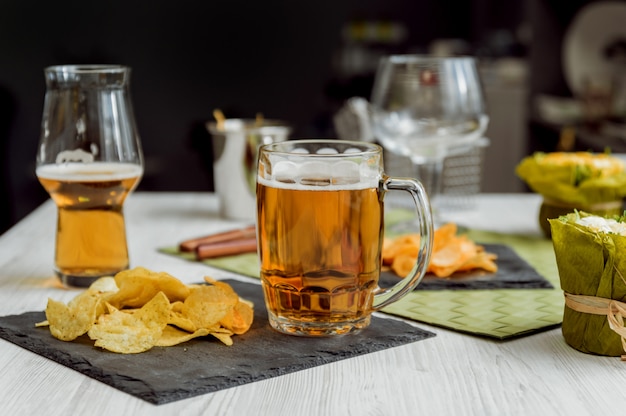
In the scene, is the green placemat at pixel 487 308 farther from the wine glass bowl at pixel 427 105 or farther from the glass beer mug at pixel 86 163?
the wine glass bowl at pixel 427 105

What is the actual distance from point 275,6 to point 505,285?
4284mm

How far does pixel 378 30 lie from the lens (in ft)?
17.3

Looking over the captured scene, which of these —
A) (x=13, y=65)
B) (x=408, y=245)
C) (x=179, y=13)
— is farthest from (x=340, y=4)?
(x=408, y=245)

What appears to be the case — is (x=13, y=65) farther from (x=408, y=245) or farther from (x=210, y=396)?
(x=210, y=396)

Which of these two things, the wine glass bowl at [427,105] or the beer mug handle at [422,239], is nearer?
the beer mug handle at [422,239]

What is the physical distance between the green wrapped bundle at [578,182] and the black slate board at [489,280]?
185mm

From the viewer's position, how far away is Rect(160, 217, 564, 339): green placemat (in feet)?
3.23

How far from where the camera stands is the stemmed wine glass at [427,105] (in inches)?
62.7

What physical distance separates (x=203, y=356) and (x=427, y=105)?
2.78 feet

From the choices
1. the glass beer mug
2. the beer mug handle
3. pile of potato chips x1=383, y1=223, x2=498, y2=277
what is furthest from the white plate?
the beer mug handle

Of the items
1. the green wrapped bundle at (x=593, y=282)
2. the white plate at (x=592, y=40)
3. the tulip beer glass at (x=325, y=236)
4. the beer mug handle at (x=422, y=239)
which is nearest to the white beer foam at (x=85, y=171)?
the tulip beer glass at (x=325, y=236)

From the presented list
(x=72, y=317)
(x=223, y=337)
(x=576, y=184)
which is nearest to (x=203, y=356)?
(x=223, y=337)

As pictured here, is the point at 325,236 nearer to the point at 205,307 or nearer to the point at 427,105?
the point at 205,307

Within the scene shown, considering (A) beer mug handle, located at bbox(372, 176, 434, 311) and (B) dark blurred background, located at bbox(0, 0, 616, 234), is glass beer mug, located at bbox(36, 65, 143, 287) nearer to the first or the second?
(A) beer mug handle, located at bbox(372, 176, 434, 311)
